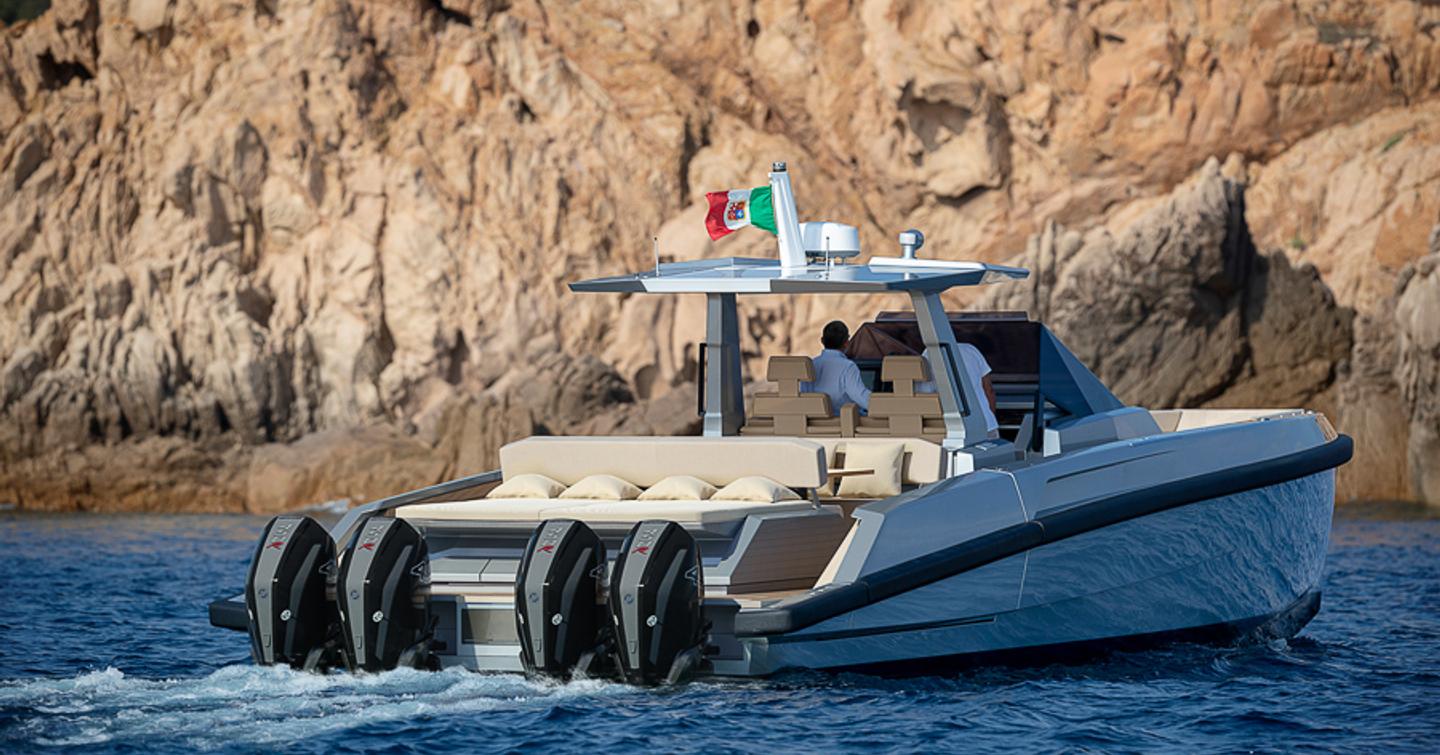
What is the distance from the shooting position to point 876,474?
9.68m

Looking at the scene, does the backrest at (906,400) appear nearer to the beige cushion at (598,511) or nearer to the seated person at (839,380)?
the seated person at (839,380)

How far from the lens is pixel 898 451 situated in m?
9.70

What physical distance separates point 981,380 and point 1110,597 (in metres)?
1.48

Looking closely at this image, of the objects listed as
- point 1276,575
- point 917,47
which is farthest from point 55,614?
point 917,47

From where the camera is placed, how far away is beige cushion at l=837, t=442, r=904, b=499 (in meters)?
9.66

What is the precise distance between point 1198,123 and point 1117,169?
4.75 feet

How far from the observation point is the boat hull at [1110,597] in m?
8.77

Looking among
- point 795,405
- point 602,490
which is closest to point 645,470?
point 602,490

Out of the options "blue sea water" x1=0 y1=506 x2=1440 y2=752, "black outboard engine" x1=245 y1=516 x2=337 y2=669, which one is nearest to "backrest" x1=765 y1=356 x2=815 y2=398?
"blue sea water" x1=0 y1=506 x2=1440 y2=752

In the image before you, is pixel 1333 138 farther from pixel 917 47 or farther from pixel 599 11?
pixel 599 11

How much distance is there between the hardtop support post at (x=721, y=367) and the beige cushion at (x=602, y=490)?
1669 millimetres

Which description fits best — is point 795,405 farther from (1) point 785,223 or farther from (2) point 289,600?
(2) point 289,600

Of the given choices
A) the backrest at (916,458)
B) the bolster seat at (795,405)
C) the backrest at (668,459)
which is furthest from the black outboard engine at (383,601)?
the bolster seat at (795,405)

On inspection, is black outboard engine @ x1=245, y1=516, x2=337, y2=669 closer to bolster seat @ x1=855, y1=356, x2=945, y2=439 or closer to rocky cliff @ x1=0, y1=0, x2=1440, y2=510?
bolster seat @ x1=855, y1=356, x2=945, y2=439
